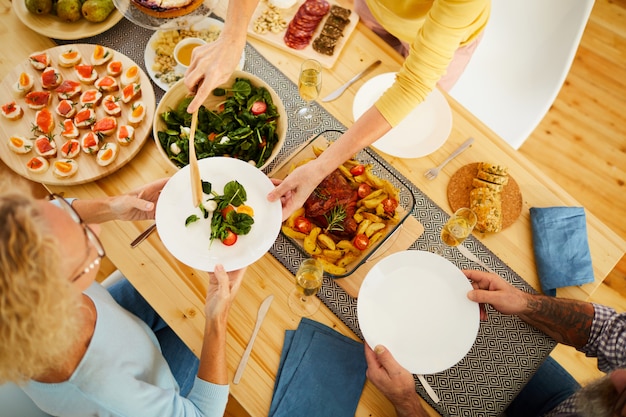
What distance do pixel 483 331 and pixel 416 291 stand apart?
254 millimetres

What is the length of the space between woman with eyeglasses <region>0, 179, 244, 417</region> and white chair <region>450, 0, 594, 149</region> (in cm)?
150

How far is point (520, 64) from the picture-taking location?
211cm

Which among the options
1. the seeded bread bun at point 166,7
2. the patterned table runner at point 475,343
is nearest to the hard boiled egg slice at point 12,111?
the seeded bread bun at point 166,7

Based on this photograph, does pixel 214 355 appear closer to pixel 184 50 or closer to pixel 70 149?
pixel 70 149

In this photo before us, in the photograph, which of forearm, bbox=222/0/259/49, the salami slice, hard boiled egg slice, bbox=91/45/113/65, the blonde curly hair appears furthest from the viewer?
the salami slice

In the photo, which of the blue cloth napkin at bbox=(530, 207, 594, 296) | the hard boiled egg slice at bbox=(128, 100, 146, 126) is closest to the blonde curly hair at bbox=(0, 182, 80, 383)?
the hard boiled egg slice at bbox=(128, 100, 146, 126)

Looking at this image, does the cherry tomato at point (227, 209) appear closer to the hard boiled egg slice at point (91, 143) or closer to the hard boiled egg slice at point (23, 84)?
the hard boiled egg slice at point (91, 143)

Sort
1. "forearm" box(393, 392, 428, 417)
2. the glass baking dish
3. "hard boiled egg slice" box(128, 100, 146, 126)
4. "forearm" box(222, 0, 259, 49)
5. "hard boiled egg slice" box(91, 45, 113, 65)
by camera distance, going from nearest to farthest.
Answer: "forearm" box(393, 392, 428, 417) < the glass baking dish < "forearm" box(222, 0, 259, 49) < "hard boiled egg slice" box(128, 100, 146, 126) < "hard boiled egg slice" box(91, 45, 113, 65)

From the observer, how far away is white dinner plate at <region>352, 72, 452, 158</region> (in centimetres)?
163

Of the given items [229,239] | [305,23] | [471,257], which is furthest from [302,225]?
[305,23]

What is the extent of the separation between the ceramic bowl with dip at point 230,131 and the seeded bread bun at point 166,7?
0.41m

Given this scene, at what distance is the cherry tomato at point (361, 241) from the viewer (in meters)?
1.35

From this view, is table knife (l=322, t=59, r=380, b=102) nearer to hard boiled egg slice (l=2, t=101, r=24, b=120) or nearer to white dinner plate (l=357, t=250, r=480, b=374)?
white dinner plate (l=357, t=250, r=480, b=374)

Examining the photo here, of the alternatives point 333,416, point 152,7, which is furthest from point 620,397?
point 152,7
